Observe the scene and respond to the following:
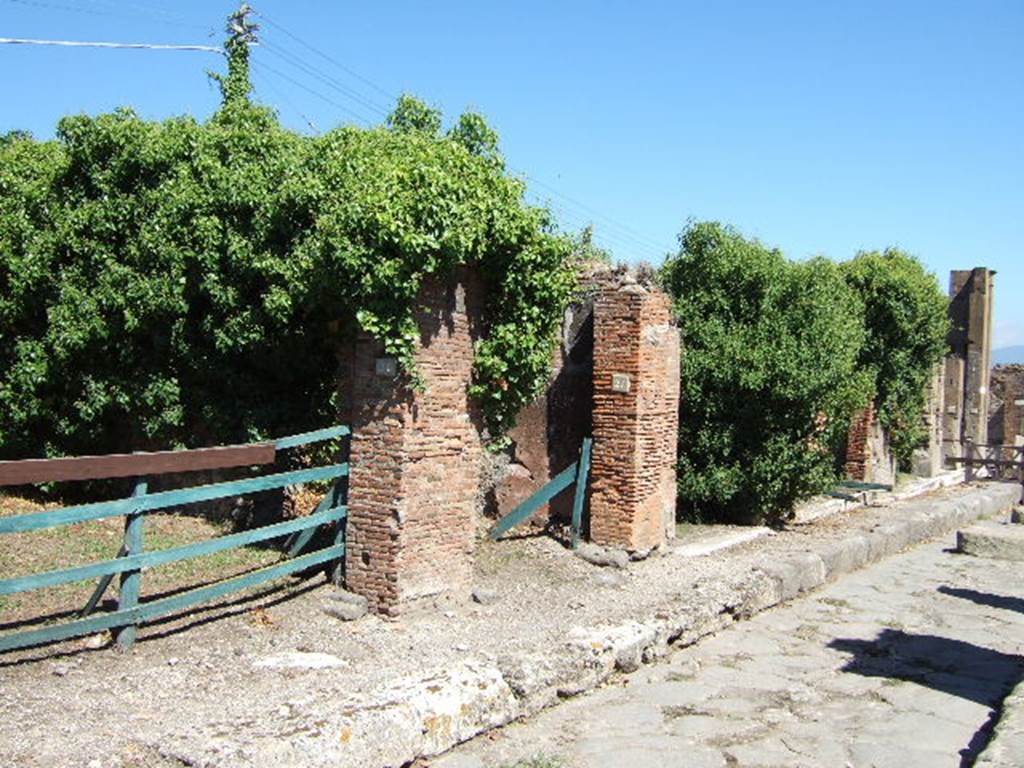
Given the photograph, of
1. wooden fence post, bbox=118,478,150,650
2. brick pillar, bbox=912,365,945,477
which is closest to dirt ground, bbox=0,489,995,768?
wooden fence post, bbox=118,478,150,650

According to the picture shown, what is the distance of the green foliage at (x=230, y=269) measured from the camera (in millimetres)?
7477

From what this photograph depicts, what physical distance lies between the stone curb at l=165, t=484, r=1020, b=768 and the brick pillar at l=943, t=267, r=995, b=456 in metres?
17.1

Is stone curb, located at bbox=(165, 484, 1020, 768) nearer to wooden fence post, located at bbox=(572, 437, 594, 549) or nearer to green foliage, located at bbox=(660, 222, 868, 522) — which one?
wooden fence post, located at bbox=(572, 437, 594, 549)

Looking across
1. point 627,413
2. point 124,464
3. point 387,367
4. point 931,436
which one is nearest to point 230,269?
point 387,367

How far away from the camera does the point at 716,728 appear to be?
614 centimetres

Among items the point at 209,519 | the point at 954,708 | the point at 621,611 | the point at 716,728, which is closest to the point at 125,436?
the point at 209,519

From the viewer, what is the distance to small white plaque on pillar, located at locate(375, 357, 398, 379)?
746 centimetres

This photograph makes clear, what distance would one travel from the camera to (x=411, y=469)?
7512 millimetres

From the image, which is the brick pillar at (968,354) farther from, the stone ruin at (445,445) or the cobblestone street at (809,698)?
the stone ruin at (445,445)

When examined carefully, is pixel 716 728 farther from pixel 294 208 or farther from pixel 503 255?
pixel 294 208

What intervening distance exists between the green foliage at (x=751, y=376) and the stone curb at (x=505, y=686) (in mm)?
1982

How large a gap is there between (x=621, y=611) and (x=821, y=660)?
1563 millimetres

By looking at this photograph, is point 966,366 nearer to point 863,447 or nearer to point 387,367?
point 863,447

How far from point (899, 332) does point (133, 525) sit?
15.2 metres
